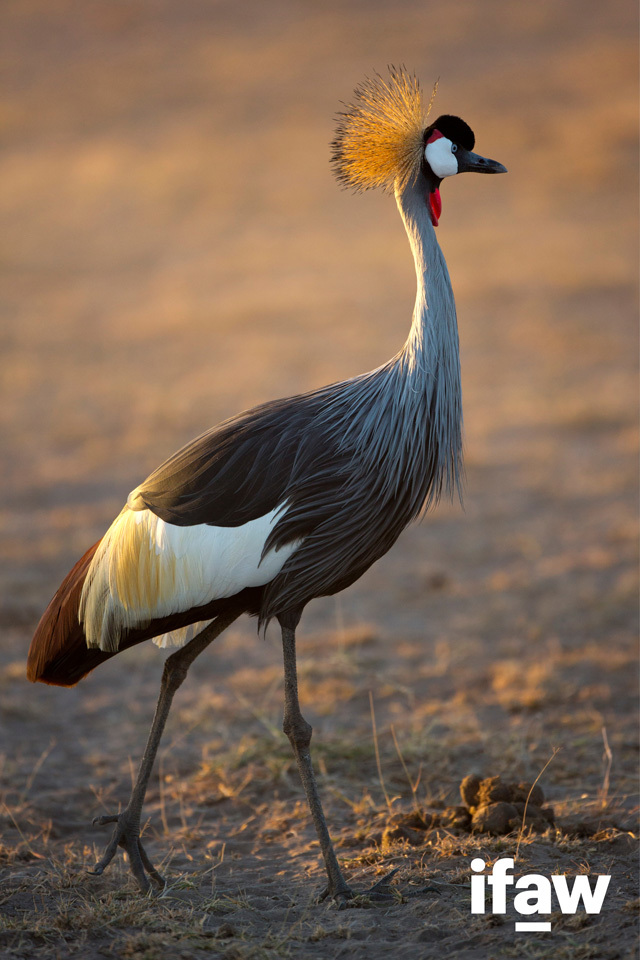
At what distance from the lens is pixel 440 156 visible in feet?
11.8

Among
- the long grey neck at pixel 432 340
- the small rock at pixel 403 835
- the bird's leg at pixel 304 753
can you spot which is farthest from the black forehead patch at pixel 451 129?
the small rock at pixel 403 835

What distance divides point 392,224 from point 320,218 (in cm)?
150

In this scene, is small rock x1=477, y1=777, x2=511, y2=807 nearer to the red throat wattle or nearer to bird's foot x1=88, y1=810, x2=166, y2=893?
bird's foot x1=88, y1=810, x2=166, y2=893

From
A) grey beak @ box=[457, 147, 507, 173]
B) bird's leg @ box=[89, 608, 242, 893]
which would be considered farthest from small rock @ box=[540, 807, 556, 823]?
grey beak @ box=[457, 147, 507, 173]

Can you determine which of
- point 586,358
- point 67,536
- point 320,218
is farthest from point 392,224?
point 67,536

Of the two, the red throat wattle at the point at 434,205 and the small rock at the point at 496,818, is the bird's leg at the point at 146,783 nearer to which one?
the small rock at the point at 496,818

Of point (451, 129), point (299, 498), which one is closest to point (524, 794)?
point (299, 498)

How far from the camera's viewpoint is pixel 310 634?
6945mm

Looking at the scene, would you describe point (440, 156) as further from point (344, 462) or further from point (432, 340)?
point (344, 462)

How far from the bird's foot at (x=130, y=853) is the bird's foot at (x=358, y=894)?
615 mm

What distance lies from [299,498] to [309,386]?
9785mm

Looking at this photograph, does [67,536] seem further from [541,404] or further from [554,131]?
[554,131]

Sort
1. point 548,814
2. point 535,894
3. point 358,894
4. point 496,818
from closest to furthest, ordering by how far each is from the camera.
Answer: point 535,894
point 358,894
point 496,818
point 548,814

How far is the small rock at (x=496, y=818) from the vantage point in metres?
3.83
